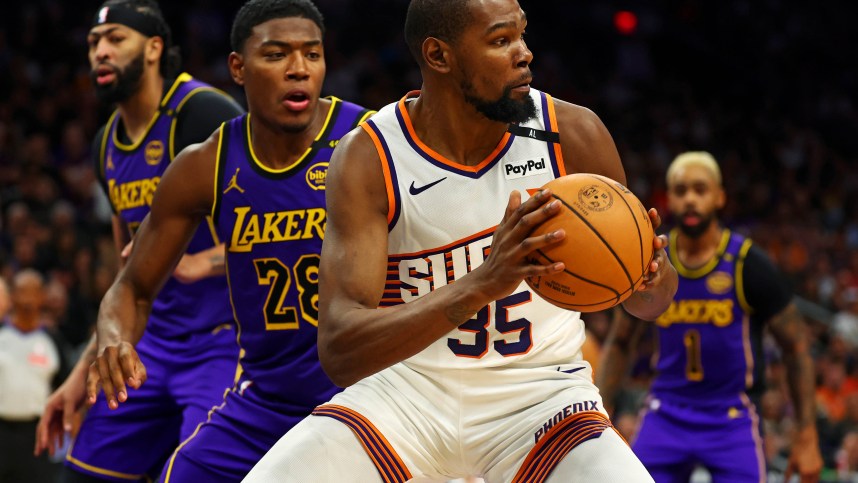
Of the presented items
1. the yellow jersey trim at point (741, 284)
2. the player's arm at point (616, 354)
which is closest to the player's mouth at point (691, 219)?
the yellow jersey trim at point (741, 284)

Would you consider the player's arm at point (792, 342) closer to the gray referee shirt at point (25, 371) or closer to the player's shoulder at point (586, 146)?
the player's shoulder at point (586, 146)

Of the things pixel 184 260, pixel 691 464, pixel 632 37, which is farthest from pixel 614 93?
pixel 184 260

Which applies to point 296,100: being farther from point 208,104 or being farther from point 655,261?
point 655,261

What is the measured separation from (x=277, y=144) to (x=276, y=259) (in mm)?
470

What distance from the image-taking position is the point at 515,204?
10.0 ft

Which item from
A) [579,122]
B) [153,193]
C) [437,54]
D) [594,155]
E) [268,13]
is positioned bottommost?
[153,193]

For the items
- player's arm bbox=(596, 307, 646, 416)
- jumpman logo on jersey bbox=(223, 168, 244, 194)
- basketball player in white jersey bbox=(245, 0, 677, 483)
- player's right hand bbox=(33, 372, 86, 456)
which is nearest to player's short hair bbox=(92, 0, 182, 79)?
jumpman logo on jersey bbox=(223, 168, 244, 194)

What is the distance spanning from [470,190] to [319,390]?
1.13 metres

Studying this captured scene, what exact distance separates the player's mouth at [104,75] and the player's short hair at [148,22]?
259 mm

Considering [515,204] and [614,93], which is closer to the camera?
[515,204]

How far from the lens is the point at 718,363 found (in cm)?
677

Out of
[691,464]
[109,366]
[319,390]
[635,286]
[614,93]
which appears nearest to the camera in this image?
[635,286]

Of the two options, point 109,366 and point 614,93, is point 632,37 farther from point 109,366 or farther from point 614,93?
point 109,366

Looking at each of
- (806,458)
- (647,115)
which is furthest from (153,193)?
(647,115)
